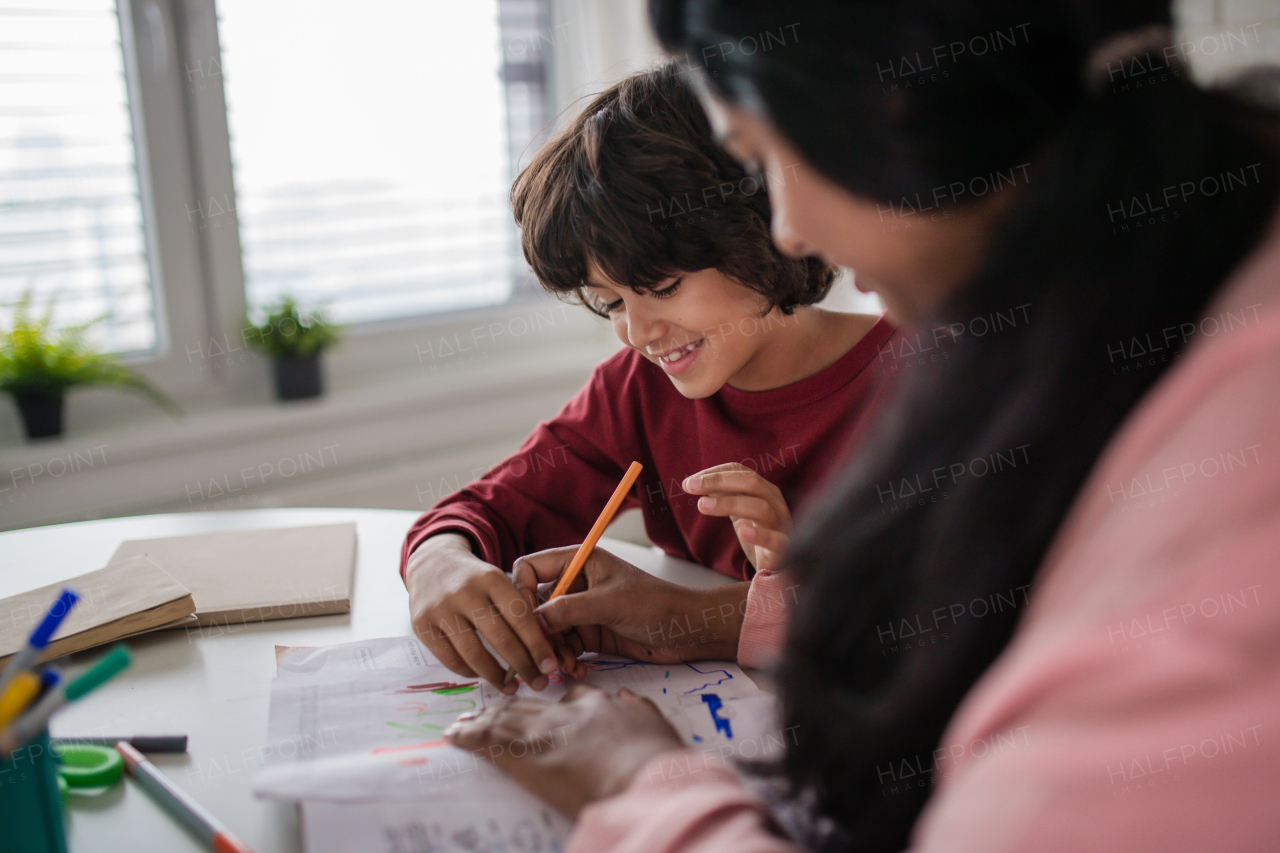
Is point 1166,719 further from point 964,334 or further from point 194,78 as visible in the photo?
point 194,78

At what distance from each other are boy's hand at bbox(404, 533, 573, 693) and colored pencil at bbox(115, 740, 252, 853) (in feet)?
0.73

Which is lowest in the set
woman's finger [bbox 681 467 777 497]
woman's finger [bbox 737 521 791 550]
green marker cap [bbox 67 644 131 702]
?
woman's finger [bbox 737 521 791 550]

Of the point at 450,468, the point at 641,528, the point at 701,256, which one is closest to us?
the point at 701,256

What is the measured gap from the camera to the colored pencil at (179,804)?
Answer: 550 millimetres

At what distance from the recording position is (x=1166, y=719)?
0.31 m

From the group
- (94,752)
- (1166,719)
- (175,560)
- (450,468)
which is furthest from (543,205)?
(450,468)

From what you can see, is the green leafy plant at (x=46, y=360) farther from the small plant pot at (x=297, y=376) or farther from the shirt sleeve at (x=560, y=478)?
the shirt sleeve at (x=560, y=478)

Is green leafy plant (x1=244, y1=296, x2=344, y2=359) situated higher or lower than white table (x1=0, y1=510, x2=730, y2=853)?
higher

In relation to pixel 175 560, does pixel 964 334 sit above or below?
above

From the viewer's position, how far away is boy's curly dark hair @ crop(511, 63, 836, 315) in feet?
3.23

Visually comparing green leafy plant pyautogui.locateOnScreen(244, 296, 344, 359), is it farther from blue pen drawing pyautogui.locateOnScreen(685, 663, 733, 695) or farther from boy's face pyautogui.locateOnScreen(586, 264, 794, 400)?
blue pen drawing pyautogui.locateOnScreen(685, 663, 733, 695)

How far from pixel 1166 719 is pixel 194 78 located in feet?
6.69

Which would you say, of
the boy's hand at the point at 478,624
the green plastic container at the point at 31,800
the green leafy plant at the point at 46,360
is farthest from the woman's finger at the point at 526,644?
the green leafy plant at the point at 46,360

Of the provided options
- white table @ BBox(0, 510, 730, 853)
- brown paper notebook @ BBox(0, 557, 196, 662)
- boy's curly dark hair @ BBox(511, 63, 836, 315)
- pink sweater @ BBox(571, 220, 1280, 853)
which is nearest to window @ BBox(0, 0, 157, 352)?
white table @ BBox(0, 510, 730, 853)
